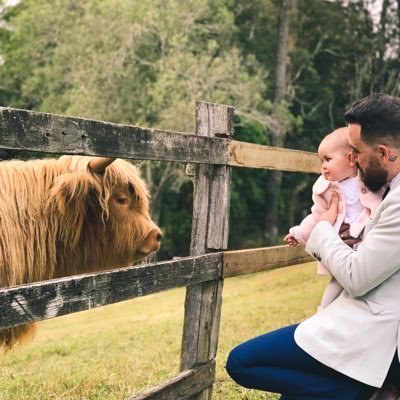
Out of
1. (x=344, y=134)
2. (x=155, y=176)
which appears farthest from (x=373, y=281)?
(x=155, y=176)

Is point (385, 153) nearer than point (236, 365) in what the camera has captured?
Yes

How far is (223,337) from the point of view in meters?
7.64

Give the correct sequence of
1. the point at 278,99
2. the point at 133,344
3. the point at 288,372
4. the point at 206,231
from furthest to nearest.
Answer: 1. the point at 278,99
2. the point at 133,344
3. the point at 206,231
4. the point at 288,372

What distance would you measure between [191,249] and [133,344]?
476 centimetres

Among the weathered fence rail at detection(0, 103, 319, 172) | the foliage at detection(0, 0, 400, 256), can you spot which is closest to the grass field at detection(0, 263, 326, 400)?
the weathered fence rail at detection(0, 103, 319, 172)

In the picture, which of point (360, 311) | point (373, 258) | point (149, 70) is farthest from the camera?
point (149, 70)

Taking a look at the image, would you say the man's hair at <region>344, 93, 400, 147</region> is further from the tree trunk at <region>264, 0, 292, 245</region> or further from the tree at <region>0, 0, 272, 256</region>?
the tree trunk at <region>264, 0, 292, 245</region>

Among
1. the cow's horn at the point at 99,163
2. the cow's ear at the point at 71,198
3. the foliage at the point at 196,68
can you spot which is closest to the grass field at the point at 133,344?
the cow's ear at the point at 71,198

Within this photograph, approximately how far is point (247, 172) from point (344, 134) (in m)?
27.8

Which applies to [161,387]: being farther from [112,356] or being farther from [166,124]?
[166,124]

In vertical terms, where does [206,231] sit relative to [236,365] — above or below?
above

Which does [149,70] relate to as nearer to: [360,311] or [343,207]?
[343,207]

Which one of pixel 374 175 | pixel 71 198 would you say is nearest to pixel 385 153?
pixel 374 175

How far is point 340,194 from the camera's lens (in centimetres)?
303
